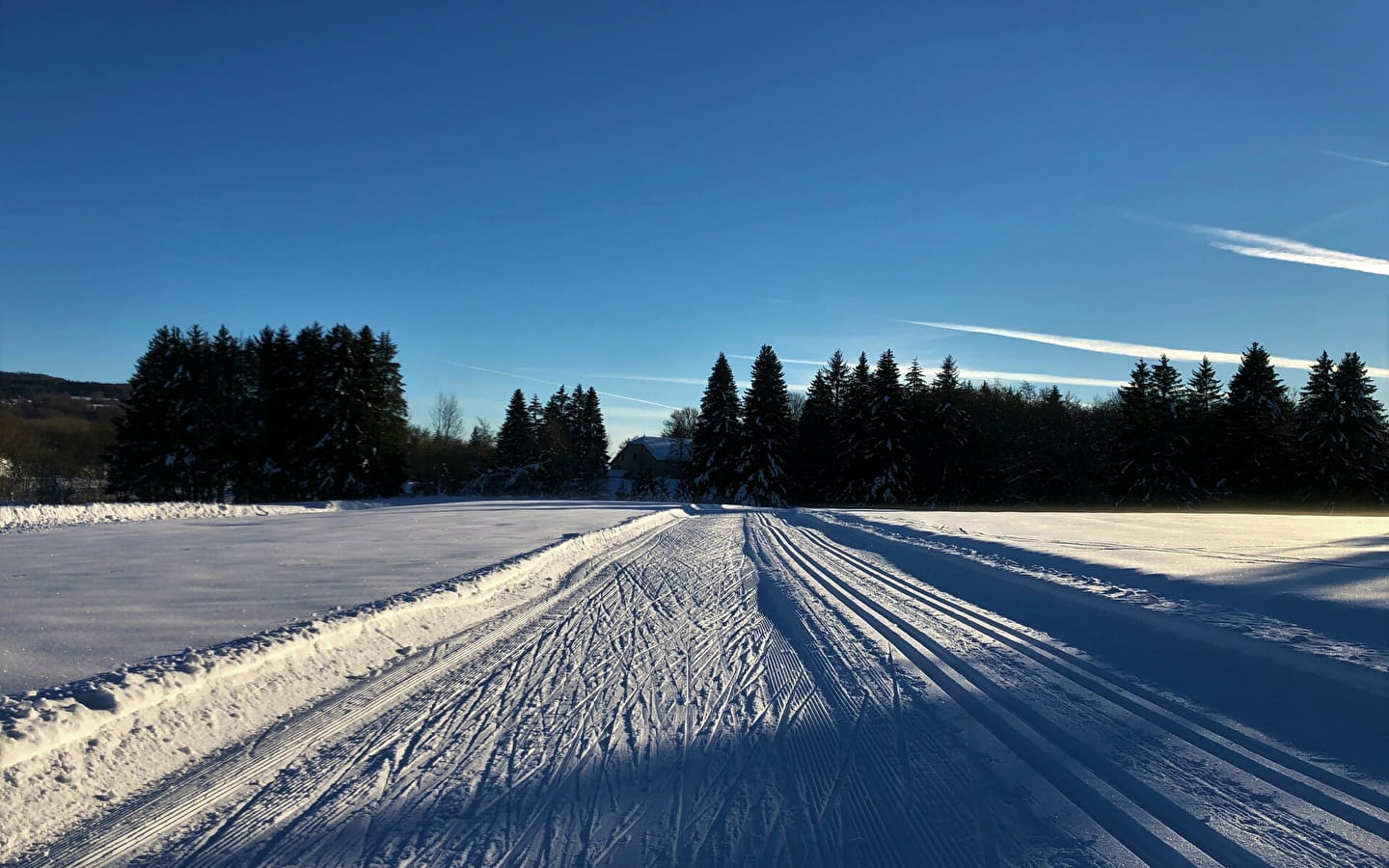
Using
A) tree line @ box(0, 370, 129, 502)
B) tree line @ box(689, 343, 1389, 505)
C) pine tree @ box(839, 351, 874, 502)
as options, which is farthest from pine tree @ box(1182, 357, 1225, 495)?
tree line @ box(0, 370, 129, 502)

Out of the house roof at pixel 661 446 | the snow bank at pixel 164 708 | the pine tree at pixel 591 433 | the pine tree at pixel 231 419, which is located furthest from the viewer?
the house roof at pixel 661 446

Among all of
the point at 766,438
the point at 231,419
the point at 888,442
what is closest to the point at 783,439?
the point at 766,438

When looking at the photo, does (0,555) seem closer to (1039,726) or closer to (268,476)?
(1039,726)

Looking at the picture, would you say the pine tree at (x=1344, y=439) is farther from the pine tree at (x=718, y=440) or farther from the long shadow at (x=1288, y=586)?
the long shadow at (x=1288, y=586)

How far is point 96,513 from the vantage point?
19.2 metres

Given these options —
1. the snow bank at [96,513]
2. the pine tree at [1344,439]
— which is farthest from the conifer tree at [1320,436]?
the snow bank at [96,513]

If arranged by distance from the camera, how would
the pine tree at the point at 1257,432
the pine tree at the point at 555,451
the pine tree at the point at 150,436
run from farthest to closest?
the pine tree at the point at 555,451 → the pine tree at the point at 1257,432 → the pine tree at the point at 150,436

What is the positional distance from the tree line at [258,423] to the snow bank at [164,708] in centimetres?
Result: 4064

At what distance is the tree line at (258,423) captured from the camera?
40.3 m

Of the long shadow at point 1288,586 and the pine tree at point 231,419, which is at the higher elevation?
the pine tree at point 231,419

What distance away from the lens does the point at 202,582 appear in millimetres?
8641

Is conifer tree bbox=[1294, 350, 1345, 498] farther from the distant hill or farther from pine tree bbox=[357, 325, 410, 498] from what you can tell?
the distant hill

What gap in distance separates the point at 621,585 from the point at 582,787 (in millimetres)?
6796

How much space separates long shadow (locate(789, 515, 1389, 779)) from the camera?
168 inches
